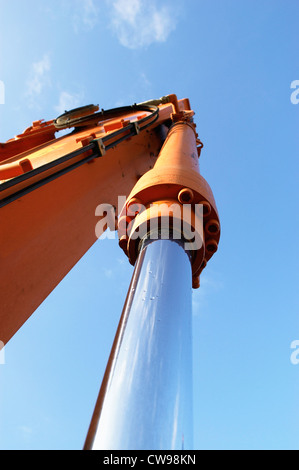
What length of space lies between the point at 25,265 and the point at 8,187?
0.80 metres

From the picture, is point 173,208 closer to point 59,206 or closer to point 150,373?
point 150,373

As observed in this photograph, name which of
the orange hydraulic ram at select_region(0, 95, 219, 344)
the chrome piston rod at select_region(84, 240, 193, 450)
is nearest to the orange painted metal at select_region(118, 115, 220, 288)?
the orange hydraulic ram at select_region(0, 95, 219, 344)

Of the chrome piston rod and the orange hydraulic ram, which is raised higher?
the orange hydraulic ram

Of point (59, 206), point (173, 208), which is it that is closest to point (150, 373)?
point (173, 208)

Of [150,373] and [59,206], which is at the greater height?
[59,206]

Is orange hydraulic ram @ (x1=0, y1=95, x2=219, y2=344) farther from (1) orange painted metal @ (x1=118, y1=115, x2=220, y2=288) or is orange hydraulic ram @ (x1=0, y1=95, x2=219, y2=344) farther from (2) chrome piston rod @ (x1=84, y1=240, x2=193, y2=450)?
(2) chrome piston rod @ (x1=84, y1=240, x2=193, y2=450)

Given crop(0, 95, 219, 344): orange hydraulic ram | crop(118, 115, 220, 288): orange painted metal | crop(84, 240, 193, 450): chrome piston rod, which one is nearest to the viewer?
crop(84, 240, 193, 450): chrome piston rod

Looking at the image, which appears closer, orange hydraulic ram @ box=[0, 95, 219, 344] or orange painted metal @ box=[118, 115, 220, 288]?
orange painted metal @ box=[118, 115, 220, 288]

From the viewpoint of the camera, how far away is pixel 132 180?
5.32 m

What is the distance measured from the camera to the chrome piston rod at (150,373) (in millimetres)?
936

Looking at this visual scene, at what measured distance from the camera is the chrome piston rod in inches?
36.9

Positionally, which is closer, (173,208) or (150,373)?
Result: (150,373)

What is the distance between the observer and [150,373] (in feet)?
3.62
